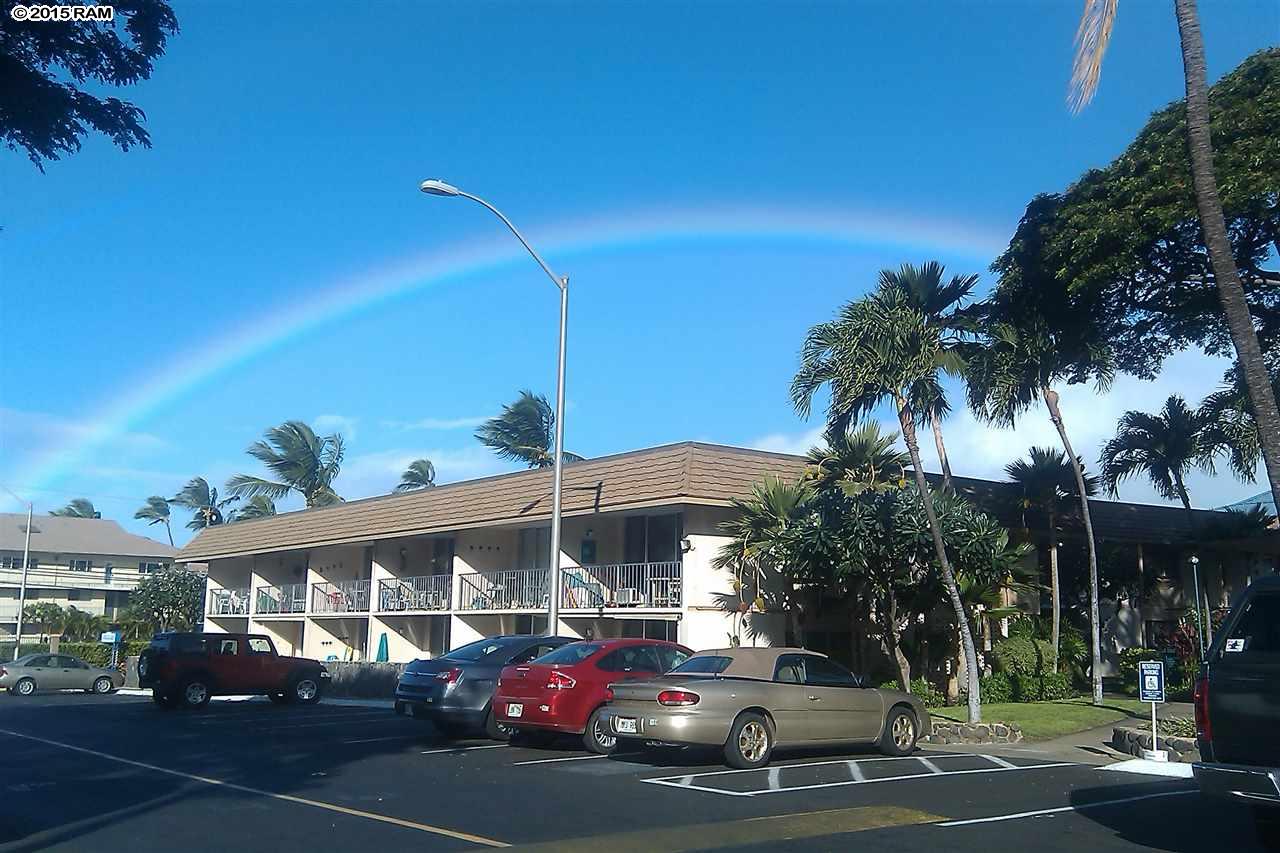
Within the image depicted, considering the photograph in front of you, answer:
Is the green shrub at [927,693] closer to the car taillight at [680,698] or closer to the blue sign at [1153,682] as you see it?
the blue sign at [1153,682]

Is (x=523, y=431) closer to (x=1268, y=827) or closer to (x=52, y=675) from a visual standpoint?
(x=52, y=675)

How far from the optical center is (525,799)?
37.7 feet

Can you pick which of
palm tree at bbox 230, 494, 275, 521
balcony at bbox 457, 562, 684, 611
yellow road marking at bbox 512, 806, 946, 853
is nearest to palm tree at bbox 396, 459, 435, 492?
palm tree at bbox 230, 494, 275, 521

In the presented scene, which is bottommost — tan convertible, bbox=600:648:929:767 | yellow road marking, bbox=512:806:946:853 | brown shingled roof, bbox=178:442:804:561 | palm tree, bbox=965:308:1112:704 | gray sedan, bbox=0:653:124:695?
gray sedan, bbox=0:653:124:695

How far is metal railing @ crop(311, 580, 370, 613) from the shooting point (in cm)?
3647

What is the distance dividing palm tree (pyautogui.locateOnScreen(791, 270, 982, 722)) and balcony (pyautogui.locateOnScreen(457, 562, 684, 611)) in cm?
651

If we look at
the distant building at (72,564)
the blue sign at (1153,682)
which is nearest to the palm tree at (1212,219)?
the blue sign at (1153,682)

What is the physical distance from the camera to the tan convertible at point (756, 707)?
13.5 m

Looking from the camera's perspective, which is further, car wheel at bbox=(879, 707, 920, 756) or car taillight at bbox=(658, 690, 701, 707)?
car wheel at bbox=(879, 707, 920, 756)

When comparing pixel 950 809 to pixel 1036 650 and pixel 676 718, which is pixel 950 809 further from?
pixel 1036 650

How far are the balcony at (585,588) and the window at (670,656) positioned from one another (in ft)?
23.2

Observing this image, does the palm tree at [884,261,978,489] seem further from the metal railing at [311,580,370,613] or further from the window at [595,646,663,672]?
the metal railing at [311,580,370,613]

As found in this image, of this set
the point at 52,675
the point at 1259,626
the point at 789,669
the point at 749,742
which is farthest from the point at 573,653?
the point at 52,675

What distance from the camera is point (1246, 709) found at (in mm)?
8422
